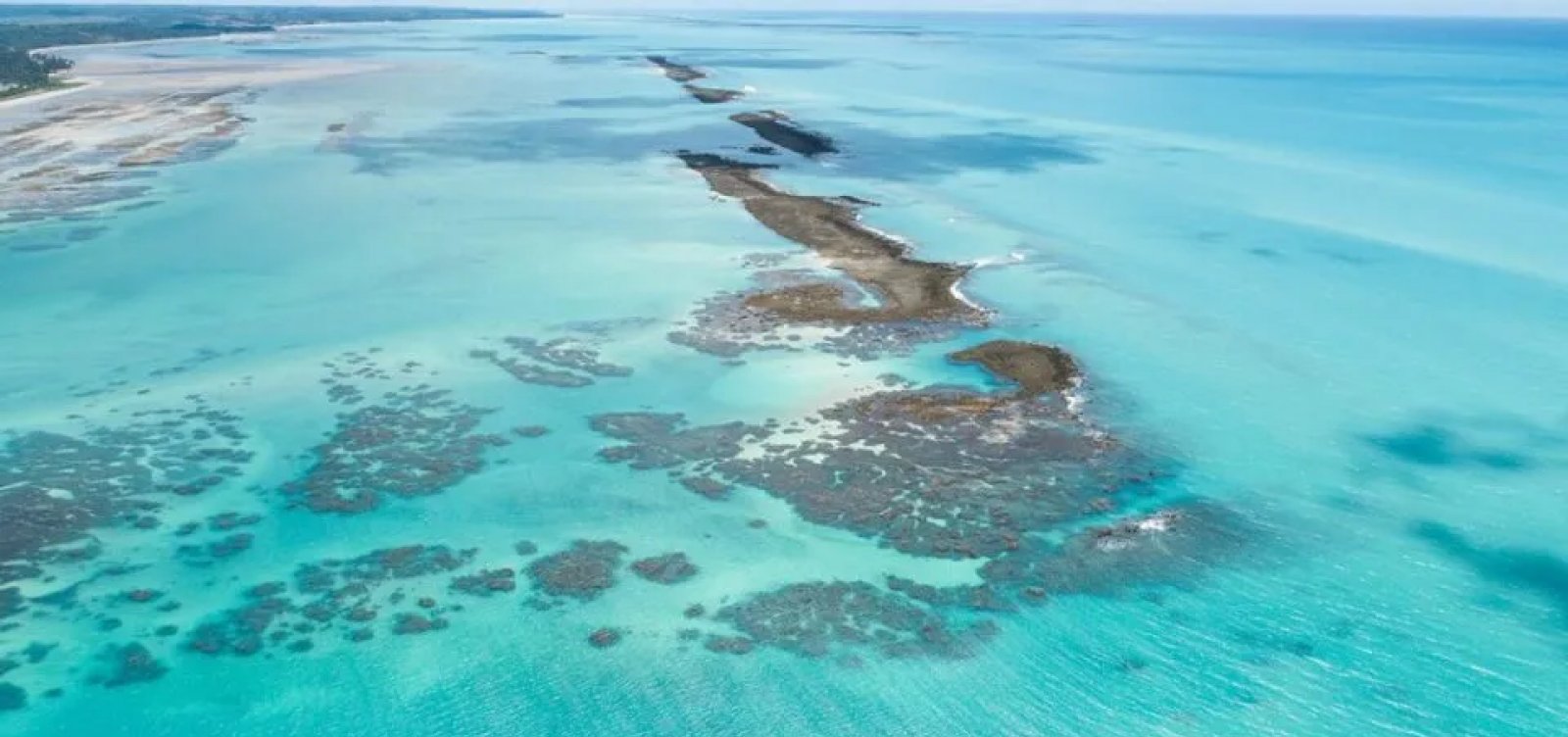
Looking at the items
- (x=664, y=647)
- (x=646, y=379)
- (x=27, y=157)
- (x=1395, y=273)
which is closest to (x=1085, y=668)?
(x=664, y=647)

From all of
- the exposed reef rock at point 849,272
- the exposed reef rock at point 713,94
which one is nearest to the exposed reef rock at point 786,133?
the exposed reef rock at point 713,94

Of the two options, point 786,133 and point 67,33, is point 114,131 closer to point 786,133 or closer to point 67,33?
point 786,133

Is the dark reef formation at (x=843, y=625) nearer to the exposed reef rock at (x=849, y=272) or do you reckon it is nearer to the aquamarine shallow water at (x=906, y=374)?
the aquamarine shallow water at (x=906, y=374)

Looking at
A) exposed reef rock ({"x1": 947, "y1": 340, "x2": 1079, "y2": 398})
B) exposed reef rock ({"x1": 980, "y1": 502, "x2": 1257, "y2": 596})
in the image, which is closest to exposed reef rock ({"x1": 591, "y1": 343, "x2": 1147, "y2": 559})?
exposed reef rock ({"x1": 947, "y1": 340, "x2": 1079, "y2": 398})

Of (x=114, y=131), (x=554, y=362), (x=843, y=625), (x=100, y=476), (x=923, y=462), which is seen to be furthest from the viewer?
(x=114, y=131)

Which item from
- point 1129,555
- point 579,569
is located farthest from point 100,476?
point 1129,555

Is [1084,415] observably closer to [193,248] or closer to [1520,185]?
[193,248]

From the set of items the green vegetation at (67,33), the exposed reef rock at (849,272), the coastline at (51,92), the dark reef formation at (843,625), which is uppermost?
the green vegetation at (67,33)

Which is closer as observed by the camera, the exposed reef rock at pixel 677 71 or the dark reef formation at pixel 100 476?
Result: the dark reef formation at pixel 100 476

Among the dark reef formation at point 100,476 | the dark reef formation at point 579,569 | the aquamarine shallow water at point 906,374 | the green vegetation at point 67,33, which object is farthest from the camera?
the green vegetation at point 67,33
